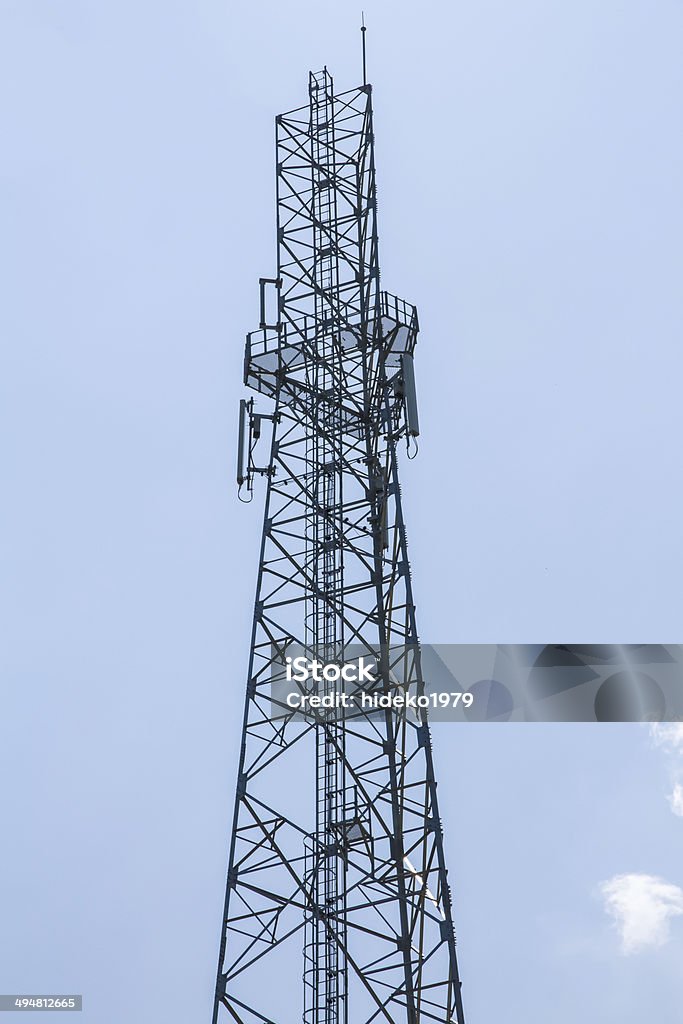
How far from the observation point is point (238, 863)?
29.1 metres

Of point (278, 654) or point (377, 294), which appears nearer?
point (278, 654)

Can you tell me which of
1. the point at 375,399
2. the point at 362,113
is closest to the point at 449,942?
the point at 375,399

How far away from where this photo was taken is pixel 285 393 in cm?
3462

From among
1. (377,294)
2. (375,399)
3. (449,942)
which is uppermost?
(377,294)

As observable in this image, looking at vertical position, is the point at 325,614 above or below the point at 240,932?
above

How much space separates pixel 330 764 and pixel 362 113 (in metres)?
18.9

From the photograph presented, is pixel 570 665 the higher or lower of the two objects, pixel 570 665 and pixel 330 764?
the higher

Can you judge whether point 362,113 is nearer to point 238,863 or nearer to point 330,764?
point 330,764

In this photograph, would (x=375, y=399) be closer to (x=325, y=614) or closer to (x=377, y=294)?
(x=377, y=294)

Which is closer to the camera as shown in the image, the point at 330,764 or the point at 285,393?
the point at 330,764

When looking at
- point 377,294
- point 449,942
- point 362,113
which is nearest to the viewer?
point 449,942

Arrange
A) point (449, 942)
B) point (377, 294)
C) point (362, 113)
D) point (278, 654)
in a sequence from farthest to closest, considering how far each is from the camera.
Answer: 1. point (362, 113)
2. point (377, 294)
3. point (278, 654)
4. point (449, 942)

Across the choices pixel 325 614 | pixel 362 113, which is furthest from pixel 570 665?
pixel 362 113

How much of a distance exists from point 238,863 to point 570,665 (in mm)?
13432
